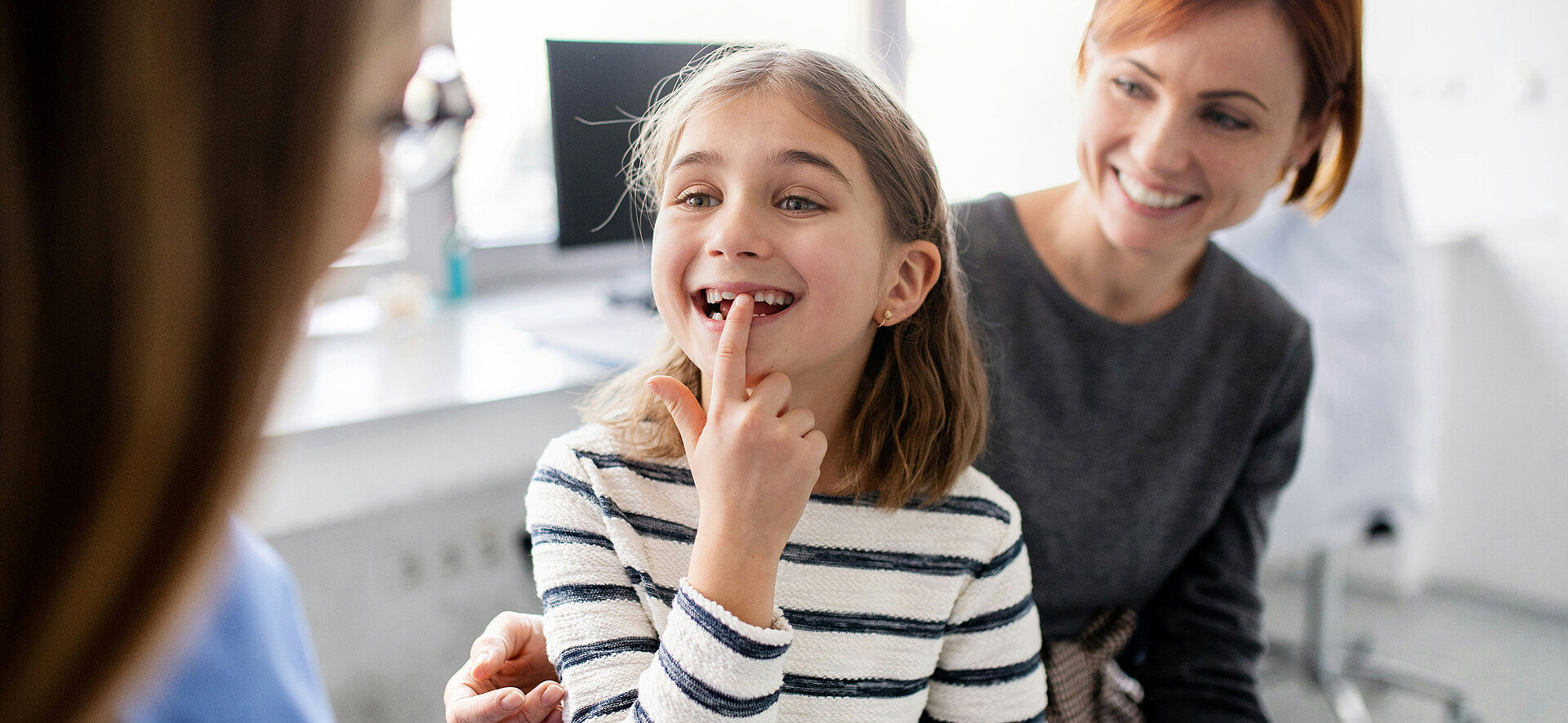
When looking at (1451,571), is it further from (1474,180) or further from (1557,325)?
(1474,180)

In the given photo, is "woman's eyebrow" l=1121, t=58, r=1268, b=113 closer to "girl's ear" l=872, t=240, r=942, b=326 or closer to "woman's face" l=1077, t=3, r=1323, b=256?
"woman's face" l=1077, t=3, r=1323, b=256

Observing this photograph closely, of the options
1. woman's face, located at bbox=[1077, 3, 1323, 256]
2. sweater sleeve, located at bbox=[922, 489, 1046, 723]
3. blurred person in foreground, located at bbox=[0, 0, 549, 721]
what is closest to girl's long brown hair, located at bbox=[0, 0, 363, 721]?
blurred person in foreground, located at bbox=[0, 0, 549, 721]

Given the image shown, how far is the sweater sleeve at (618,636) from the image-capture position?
2.07 feet

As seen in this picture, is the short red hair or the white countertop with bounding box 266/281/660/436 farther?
the white countertop with bounding box 266/281/660/436

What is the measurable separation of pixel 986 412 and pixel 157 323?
74 centimetres

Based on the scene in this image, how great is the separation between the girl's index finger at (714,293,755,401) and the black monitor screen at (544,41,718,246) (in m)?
0.85

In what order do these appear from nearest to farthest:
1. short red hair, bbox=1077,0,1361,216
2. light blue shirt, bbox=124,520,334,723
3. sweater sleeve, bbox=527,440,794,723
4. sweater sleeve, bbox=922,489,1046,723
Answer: light blue shirt, bbox=124,520,334,723 < sweater sleeve, bbox=527,440,794,723 < sweater sleeve, bbox=922,489,1046,723 < short red hair, bbox=1077,0,1361,216

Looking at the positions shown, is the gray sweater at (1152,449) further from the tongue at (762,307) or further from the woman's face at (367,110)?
the woman's face at (367,110)

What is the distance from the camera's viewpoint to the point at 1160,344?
1.13 m

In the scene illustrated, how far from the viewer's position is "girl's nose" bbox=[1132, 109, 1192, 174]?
3.36 ft

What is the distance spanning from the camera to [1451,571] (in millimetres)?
2973

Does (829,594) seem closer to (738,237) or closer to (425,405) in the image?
(738,237)

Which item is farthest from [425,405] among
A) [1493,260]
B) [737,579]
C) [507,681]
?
[1493,260]

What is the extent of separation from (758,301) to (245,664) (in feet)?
1.30
